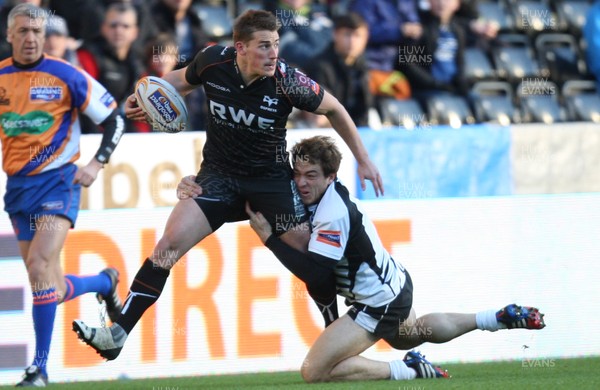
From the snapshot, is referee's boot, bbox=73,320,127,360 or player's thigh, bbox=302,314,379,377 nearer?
referee's boot, bbox=73,320,127,360

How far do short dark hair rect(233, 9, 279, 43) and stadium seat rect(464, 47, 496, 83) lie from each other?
5.95 metres

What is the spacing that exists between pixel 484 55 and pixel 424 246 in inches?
168

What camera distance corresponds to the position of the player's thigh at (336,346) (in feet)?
22.2

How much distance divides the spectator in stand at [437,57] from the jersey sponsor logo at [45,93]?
4.77m

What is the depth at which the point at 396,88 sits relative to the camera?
11.3 meters

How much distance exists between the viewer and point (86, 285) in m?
7.72

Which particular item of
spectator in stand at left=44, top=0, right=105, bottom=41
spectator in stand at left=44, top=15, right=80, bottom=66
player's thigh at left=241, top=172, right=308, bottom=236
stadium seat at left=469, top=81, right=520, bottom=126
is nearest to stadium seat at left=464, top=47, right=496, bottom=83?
stadium seat at left=469, top=81, right=520, bottom=126

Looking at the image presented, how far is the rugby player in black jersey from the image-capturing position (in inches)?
251

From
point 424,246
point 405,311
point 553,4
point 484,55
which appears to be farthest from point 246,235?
point 553,4

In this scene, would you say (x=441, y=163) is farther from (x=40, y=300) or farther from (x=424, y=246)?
(x=40, y=300)

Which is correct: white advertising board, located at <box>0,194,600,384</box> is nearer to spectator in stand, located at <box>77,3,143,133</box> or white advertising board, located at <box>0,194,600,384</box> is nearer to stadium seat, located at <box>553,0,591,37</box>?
spectator in stand, located at <box>77,3,143,133</box>

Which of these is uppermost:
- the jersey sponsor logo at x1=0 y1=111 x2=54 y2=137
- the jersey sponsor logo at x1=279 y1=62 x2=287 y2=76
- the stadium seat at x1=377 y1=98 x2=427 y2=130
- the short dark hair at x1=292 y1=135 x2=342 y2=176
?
the stadium seat at x1=377 y1=98 x2=427 y2=130

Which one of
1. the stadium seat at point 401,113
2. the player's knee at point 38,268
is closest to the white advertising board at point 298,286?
the player's knee at point 38,268

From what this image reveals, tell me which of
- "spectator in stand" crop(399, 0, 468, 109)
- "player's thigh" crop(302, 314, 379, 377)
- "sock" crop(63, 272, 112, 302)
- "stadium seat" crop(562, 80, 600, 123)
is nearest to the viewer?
"player's thigh" crop(302, 314, 379, 377)
